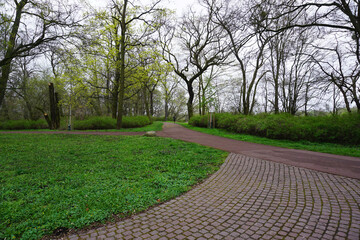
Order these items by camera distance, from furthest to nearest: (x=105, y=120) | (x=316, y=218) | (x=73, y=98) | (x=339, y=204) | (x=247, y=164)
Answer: (x=73, y=98) < (x=105, y=120) < (x=247, y=164) < (x=339, y=204) < (x=316, y=218)

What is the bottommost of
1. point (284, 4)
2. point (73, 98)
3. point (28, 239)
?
point (28, 239)

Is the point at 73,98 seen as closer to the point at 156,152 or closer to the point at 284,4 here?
the point at 156,152

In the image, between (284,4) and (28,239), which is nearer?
(28,239)

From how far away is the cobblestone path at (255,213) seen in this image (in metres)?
2.43

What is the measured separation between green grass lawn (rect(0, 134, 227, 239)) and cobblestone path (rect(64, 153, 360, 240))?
370 mm

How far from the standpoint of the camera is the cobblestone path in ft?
7.98

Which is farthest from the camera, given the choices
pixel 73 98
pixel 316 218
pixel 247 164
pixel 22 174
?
pixel 73 98

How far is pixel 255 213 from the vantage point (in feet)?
9.61

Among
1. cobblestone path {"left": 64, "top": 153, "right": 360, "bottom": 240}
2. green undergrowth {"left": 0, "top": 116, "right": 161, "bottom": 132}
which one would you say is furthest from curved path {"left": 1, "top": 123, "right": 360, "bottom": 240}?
green undergrowth {"left": 0, "top": 116, "right": 161, "bottom": 132}

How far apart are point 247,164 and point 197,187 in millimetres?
2338

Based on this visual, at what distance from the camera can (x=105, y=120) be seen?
55.4ft

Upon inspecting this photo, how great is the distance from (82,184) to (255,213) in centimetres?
335

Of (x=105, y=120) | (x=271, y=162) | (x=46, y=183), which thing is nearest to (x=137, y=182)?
(x=46, y=183)

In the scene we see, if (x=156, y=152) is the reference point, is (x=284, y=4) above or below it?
above
